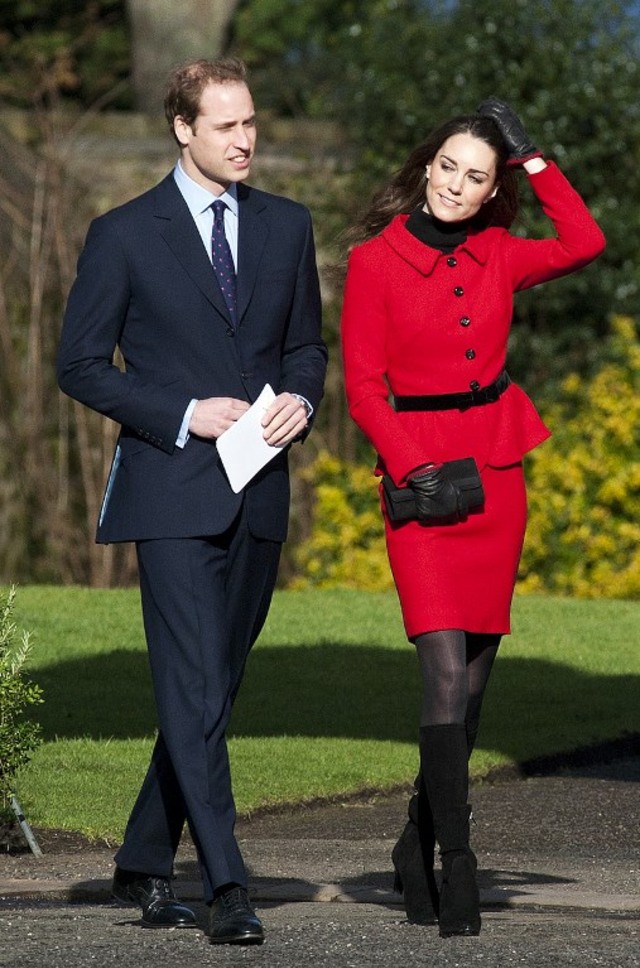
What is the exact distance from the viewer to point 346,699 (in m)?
9.86

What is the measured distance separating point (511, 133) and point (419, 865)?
1.84m

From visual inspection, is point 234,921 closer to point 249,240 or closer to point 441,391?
point 441,391

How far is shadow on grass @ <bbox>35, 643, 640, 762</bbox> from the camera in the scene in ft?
29.7

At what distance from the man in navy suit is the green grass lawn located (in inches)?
80.2

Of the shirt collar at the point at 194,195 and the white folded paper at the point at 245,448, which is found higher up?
the shirt collar at the point at 194,195

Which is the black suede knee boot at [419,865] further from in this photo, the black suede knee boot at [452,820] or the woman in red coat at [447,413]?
the black suede knee boot at [452,820]

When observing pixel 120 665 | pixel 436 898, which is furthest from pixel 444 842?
pixel 120 665

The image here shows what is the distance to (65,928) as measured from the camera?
5.26 m

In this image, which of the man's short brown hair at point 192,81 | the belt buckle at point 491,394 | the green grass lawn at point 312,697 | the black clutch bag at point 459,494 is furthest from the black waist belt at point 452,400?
the green grass lawn at point 312,697

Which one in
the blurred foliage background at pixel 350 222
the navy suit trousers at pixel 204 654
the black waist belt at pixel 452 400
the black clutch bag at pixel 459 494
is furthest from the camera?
the blurred foliage background at pixel 350 222

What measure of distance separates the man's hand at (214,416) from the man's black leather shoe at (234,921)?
107 centimetres

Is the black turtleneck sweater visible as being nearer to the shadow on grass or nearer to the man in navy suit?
the man in navy suit

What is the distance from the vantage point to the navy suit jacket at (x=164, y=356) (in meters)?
5.11

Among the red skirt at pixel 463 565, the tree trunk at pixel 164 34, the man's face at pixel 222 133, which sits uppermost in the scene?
the tree trunk at pixel 164 34
